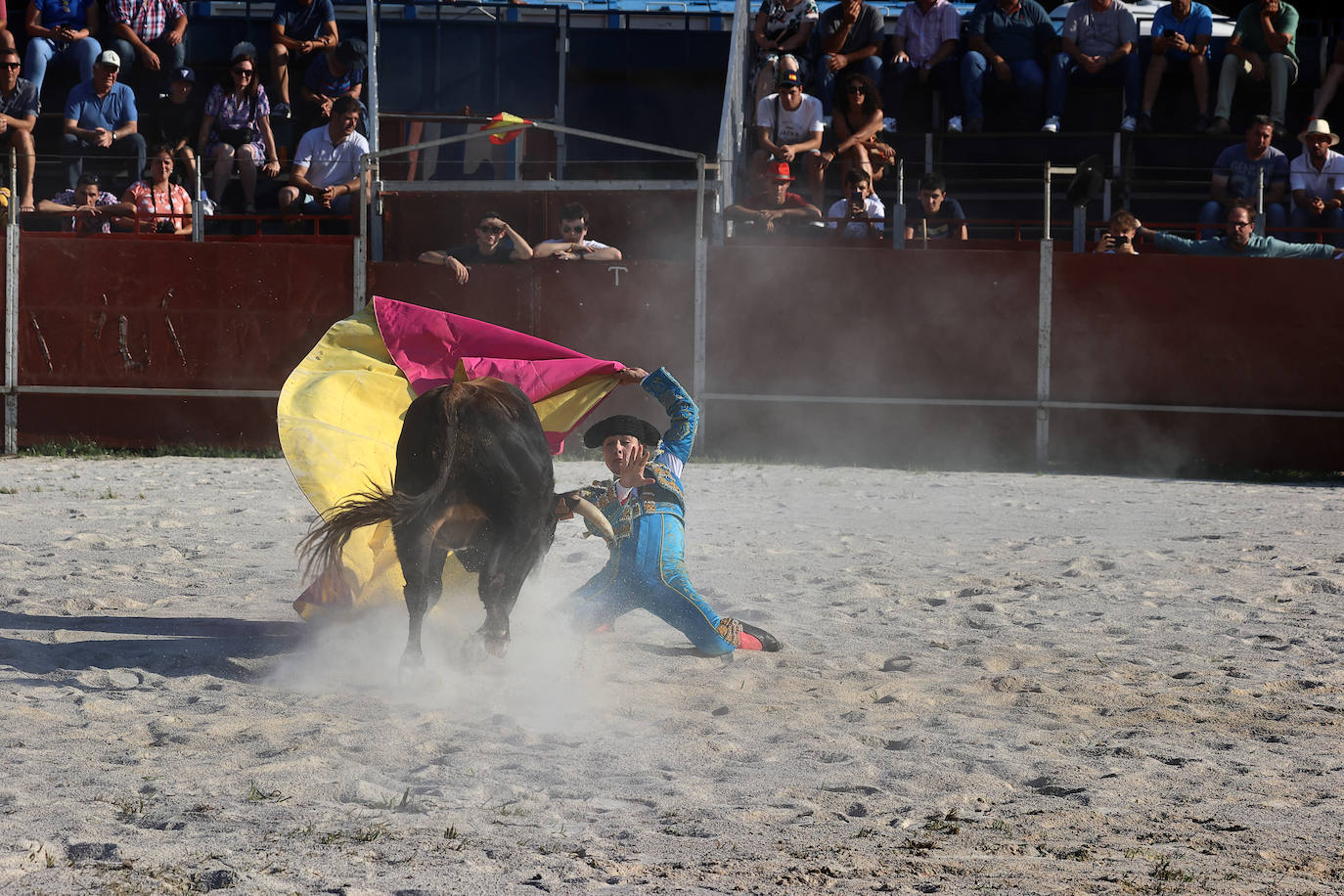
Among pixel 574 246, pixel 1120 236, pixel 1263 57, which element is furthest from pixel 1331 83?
pixel 574 246

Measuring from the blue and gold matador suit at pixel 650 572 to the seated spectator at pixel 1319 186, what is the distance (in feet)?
25.4

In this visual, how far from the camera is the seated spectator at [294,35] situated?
41.0 feet

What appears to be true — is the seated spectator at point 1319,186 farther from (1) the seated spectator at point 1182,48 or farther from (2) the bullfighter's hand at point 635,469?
(2) the bullfighter's hand at point 635,469

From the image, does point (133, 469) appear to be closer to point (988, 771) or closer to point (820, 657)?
point (820, 657)

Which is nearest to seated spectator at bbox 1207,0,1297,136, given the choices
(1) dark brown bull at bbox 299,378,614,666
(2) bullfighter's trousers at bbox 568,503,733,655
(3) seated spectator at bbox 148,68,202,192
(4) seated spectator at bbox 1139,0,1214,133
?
(4) seated spectator at bbox 1139,0,1214,133

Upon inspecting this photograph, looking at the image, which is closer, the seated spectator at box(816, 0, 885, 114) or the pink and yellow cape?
the pink and yellow cape

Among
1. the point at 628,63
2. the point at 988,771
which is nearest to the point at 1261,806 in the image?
the point at 988,771

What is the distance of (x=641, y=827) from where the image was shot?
2959 mm

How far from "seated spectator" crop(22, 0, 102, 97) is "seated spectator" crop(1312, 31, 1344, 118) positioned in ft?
32.5

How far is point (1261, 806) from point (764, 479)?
19.9 feet

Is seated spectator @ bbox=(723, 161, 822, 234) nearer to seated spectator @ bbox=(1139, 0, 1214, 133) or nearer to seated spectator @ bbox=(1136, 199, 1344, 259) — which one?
seated spectator @ bbox=(1136, 199, 1344, 259)

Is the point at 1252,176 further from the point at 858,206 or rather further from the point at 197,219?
the point at 197,219

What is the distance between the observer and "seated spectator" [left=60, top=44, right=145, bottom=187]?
11.5 m

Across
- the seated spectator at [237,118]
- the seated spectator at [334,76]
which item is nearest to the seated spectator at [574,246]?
the seated spectator at [237,118]
